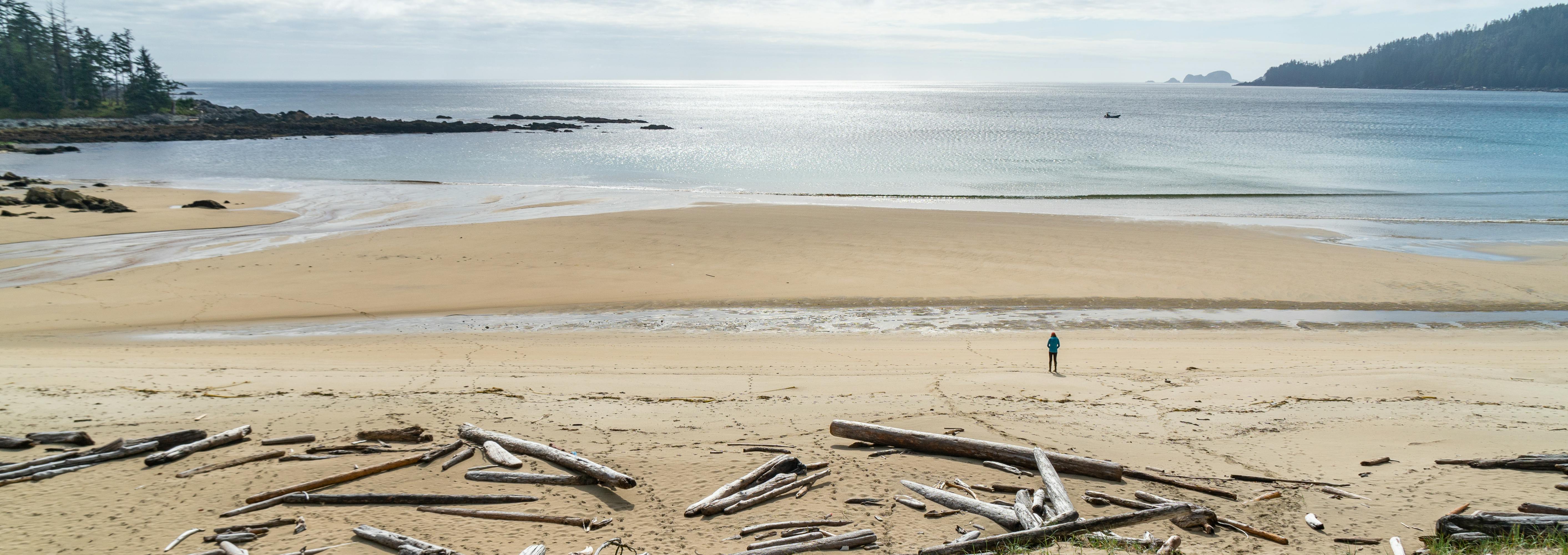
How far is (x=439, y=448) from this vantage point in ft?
27.0

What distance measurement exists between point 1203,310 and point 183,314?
22.2 meters

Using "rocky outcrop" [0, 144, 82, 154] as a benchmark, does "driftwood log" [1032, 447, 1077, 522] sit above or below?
below

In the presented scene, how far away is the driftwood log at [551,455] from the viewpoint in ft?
24.1

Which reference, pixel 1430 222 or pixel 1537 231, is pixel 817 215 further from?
pixel 1537 231

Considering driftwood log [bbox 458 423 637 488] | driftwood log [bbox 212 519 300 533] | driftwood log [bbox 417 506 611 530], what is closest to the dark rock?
driftwood log [bbox 458 423 637 488]

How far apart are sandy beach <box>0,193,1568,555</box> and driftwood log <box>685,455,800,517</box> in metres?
0.14

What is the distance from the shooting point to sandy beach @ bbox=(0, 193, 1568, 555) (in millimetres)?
6941

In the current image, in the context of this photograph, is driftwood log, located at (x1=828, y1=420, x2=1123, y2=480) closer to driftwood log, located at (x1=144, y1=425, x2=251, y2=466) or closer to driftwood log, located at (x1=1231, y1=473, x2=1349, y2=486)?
driftwood log, located at (x1=1231, y1=473, x2=1349, y2=486)

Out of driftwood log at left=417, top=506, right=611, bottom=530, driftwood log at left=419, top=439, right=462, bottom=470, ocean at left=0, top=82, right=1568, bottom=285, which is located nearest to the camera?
driftwood log at left=417, top=506, right=611, bottom=530

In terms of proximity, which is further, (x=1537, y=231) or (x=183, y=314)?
(x=1537, y=231)

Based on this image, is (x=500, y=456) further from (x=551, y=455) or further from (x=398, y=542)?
(x=398, y=542)

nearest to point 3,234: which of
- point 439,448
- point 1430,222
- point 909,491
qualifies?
point 439,448

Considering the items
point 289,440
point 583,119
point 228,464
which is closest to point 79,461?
point 228,464

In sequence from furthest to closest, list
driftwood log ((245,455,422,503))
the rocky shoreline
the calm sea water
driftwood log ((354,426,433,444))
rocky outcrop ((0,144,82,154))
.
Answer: the rocky shoreline
rocky outcrop ((0,144,82,154))
the calm sea water
driftwood log ((354,426,433,444))
driftwood log ((245,455,422,503))
